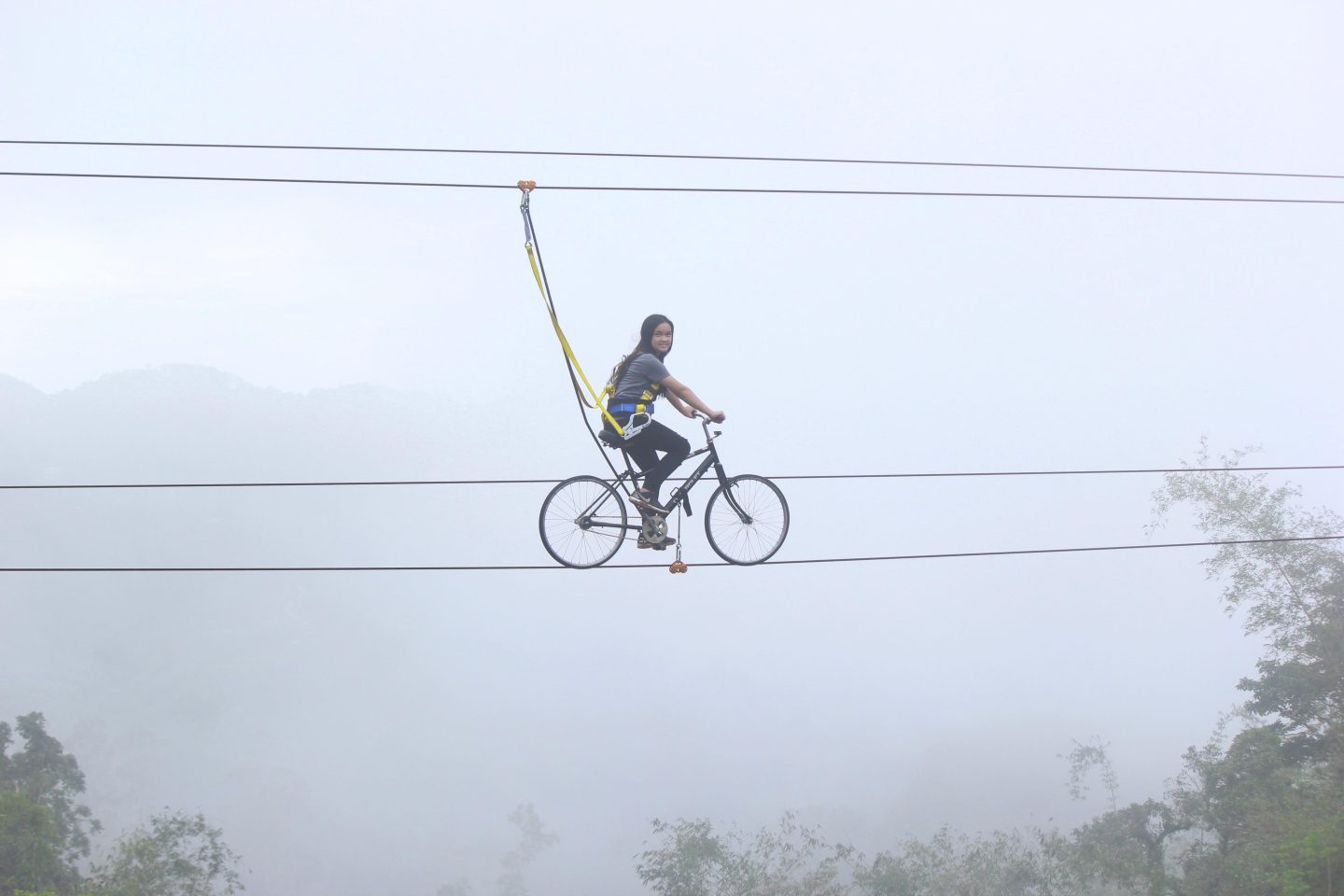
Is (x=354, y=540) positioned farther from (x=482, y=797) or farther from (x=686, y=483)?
(x=686, y=483)

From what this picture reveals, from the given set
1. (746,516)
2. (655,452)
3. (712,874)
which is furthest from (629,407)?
(712,874)

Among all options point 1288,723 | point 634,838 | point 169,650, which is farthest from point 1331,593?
point 169,650

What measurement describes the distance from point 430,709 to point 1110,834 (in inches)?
3908

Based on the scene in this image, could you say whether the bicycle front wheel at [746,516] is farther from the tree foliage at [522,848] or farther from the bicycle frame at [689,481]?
the tree foliage at [522,848]

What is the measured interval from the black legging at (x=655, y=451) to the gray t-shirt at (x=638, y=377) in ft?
0.57

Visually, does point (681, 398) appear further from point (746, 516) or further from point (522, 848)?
point (522, 848)

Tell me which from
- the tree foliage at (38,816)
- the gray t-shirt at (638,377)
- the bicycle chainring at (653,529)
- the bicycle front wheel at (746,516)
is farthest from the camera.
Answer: the tree foliage at (38,816)

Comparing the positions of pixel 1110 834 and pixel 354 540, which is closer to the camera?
pixel 1110 834

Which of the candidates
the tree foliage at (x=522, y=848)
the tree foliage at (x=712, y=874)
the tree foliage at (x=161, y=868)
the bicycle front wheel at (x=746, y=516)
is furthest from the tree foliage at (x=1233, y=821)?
the tree foliage at (x=522, y=848)

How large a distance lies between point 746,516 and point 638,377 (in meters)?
1.71

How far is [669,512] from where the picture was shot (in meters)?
10.2

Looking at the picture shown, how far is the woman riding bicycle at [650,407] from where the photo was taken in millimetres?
9750

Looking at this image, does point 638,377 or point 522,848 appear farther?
point 522,848

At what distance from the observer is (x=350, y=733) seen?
5084 inches
